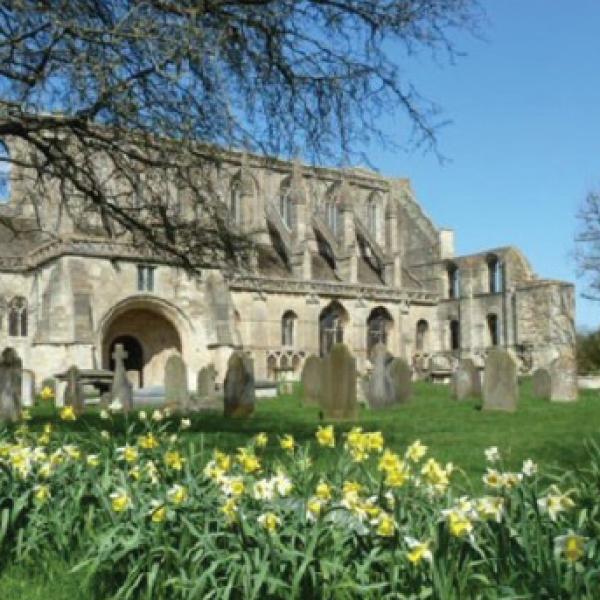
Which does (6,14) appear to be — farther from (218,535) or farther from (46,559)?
(218,535)

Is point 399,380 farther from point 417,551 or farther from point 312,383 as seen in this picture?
point 417,551

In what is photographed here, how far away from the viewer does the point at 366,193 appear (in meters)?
50.1

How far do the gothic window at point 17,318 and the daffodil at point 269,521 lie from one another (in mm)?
30379

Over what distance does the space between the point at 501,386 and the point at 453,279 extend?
1230 inches

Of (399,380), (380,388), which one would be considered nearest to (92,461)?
(380,388)

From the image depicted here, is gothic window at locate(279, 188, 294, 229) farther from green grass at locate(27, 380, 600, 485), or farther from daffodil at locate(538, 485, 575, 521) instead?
daffodil at locate(538, 485, 575, 521)

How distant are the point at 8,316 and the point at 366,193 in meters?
24.3

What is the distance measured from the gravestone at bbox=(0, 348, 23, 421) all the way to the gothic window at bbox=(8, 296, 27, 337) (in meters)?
17.2

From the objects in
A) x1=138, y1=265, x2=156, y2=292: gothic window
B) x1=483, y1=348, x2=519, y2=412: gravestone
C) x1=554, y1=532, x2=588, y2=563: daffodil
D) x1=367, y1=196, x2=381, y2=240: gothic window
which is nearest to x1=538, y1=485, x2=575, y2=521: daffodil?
x1=554, y1=532, x2=588, y2=563: daffodil

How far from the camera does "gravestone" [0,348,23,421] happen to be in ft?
48.8

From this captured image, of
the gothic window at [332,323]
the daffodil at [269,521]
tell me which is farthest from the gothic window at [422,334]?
the daffodil at [269,521]

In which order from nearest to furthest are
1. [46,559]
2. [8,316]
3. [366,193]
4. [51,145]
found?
1. [46,559]
2. [51,145]
3. [8,316]
4. [366,193]

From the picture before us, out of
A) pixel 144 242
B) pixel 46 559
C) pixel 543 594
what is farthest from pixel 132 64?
pixel 543 594

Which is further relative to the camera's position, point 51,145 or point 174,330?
point 174,330
